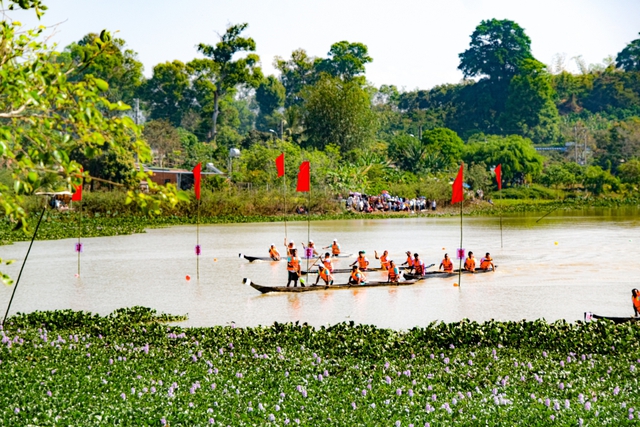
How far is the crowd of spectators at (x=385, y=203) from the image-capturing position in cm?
5531

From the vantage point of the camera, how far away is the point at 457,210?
58.5 m

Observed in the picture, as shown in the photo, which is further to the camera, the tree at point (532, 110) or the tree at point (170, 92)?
the tree at point (532, 110)

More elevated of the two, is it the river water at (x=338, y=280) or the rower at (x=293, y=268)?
the rower at (x=293, y=268)

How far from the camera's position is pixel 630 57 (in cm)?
11081

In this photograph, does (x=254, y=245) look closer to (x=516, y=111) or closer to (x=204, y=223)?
(x=204, y=223)

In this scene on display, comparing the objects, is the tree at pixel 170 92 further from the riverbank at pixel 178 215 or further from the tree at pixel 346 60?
the riverbank at pixel 178 215

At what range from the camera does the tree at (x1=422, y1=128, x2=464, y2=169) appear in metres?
71.4

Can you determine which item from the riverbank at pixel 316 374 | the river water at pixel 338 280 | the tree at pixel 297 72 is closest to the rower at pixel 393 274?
the river water at pixel 338 280

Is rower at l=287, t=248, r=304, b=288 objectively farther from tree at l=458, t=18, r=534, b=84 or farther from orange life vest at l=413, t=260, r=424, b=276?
tree at l=458, t=18, r=534, b=84

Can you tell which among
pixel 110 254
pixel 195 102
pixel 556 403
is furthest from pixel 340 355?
pixel 195 102

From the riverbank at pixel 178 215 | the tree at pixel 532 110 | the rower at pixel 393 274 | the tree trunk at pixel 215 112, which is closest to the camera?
the rower at pixel 393 274

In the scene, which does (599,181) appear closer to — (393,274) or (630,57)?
(630,57)

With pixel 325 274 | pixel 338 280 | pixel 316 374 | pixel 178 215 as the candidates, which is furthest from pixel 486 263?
pixel 178 215

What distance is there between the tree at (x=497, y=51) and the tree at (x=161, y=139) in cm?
5355
